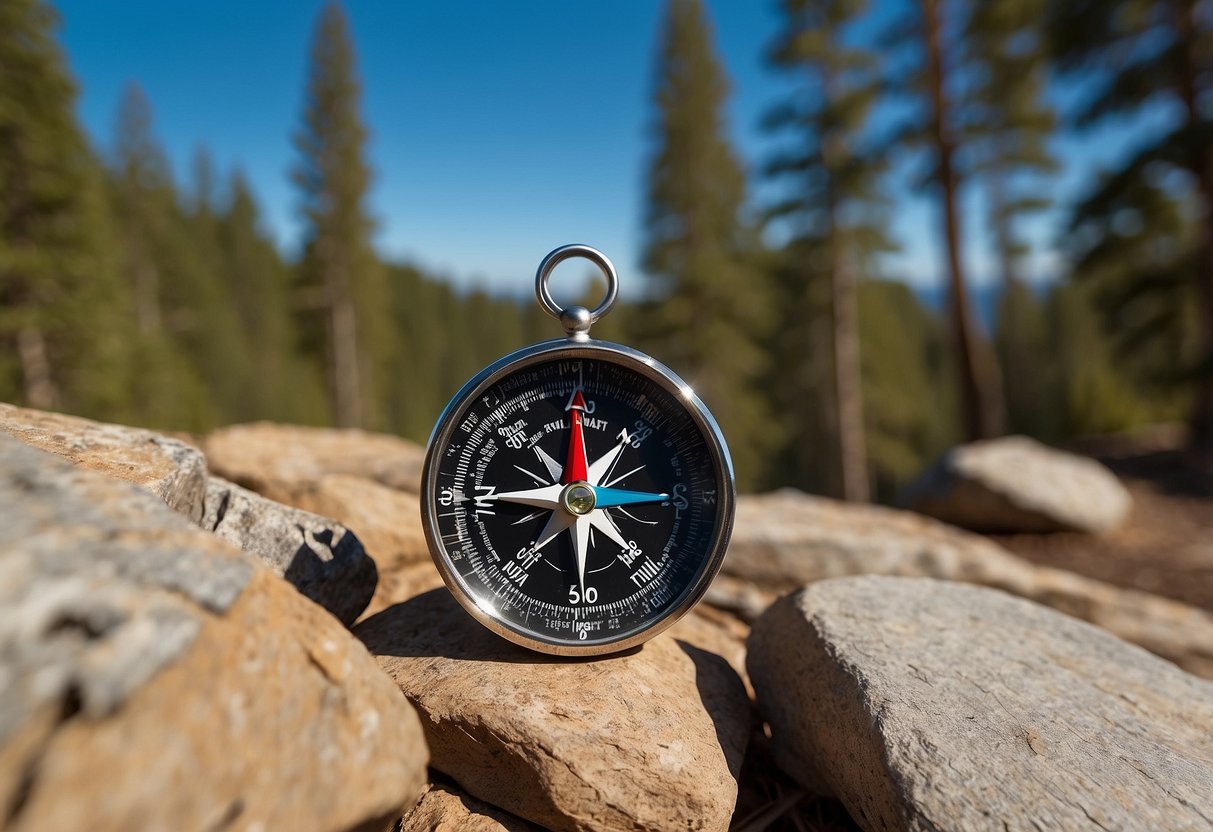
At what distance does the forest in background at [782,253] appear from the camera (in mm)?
11391

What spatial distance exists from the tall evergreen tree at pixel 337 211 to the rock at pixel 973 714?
25129 mm

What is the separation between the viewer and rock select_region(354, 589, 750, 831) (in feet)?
6.05

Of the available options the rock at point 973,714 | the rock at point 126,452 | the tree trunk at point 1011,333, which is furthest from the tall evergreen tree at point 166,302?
the tree trunk at point 1011,333

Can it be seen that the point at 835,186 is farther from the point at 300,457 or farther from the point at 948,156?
the point at 300,457

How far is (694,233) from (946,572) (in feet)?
56.0

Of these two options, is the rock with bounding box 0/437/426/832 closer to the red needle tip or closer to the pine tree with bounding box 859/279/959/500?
the red needle tip

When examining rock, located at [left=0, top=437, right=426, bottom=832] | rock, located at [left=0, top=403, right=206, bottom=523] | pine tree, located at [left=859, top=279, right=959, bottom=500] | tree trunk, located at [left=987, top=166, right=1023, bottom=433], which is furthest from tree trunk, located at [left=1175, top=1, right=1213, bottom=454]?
rock, located at [left=0, top=403, right=206, bottom=523]

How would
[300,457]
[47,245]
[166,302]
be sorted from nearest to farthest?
[300,457], [47,245], [166,302]

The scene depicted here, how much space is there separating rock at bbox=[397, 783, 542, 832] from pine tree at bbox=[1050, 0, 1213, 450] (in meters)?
12.7

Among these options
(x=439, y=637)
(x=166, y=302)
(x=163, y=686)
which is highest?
(x=166, y=302)

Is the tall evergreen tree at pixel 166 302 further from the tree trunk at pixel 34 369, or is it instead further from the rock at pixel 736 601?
the rock at pixel 736 601

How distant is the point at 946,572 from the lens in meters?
4.42

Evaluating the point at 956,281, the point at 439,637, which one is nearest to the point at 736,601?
the point at 439,637

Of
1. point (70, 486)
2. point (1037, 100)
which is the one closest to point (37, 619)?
point (70, 486)
